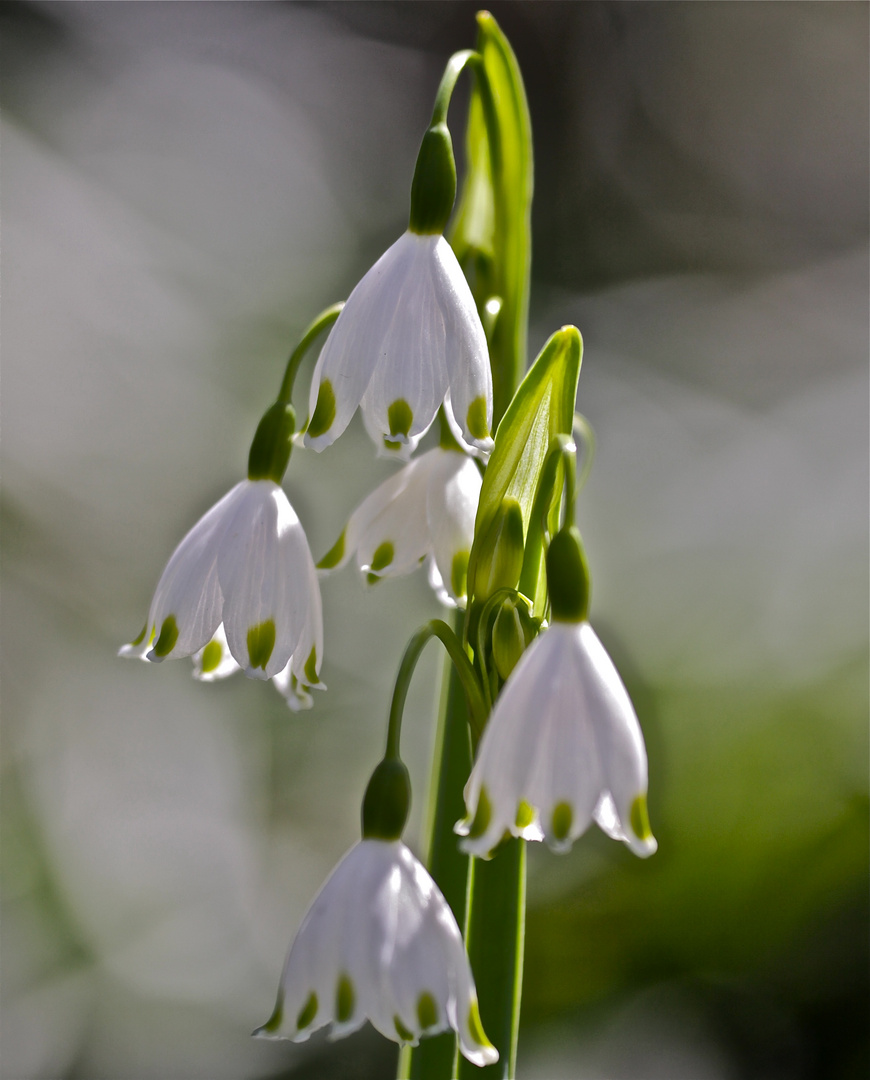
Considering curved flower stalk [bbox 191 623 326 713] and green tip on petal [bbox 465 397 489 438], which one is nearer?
green tip on petal [bbox 465 397 489 438]

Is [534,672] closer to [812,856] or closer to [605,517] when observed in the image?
[812,856]

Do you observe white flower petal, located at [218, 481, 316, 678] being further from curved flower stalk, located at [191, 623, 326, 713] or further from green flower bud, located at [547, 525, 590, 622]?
green flower bud, located at [547, 525, 590, 622]

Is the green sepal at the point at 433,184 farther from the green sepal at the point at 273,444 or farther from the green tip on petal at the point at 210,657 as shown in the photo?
the green tip on petal at the point at 210,657

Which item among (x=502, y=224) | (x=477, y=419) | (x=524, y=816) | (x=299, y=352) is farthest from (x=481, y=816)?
(x=502, y=224)

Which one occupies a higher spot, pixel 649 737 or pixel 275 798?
pixel 649 737

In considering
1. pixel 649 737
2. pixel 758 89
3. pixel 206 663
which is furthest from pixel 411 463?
pixel 758 89

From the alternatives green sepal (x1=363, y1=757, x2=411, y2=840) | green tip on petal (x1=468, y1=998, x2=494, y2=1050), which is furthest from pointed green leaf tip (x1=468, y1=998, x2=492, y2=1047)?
green sepal (x1=363, y1=757, x2=411, y2=840)
